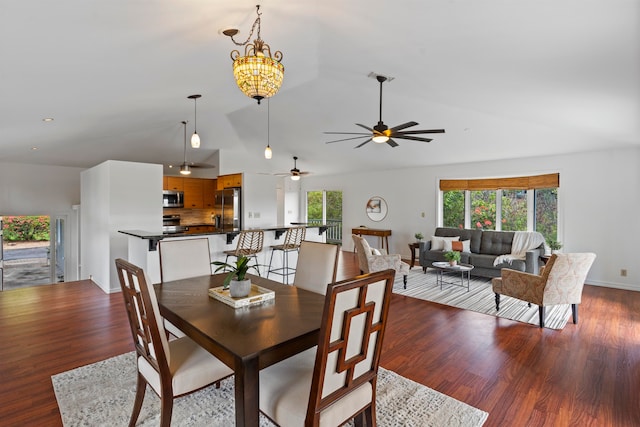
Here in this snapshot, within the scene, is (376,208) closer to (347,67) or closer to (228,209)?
(228,209)

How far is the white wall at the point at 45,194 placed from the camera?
23.2 ft

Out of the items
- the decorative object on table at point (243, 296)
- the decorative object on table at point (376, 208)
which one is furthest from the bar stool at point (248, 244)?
the decorative object on table at point (376, 208)

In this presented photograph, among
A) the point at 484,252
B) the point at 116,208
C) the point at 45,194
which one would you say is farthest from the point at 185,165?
the point at 484,252

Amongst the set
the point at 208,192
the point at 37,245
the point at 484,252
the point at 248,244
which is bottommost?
the point at 37,245

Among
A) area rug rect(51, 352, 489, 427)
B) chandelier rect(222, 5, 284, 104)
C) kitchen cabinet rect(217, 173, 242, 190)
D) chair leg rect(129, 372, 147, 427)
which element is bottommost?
area rug rect(51, 352, 489, 427)

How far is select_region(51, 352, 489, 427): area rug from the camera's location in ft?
6.86

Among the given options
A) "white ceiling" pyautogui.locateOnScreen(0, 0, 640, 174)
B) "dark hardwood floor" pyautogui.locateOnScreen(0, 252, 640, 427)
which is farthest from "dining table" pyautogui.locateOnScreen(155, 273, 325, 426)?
"white ceiling" pyautogui.locateOnScreen(0, 0, 640, 174)

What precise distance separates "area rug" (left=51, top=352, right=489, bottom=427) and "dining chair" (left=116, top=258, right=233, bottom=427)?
1.01ft

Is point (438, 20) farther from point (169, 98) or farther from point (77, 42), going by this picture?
point (169, 98)

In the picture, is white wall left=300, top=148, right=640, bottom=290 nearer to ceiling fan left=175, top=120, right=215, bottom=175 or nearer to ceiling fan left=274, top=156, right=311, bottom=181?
ceiling fan left=274, top=156, right=311, bottom=181

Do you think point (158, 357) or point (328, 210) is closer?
point (158, 357)

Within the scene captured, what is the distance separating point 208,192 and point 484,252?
653 cm

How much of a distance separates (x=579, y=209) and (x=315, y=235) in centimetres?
470

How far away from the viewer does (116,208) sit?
517 cm
